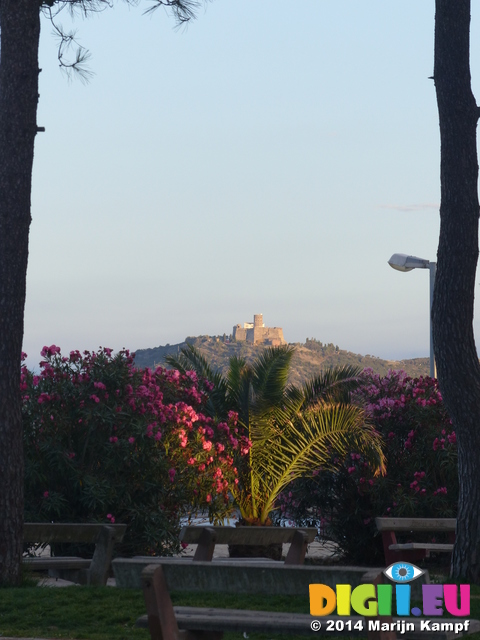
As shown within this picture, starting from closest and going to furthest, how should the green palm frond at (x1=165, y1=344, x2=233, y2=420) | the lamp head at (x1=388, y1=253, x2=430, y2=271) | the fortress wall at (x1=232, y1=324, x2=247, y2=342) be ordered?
the green palm frond at (x1=165, y1=344, x2=233, y2=420) → the lamp head at (x1=388, y1=253, x2=430, y2=271) → the fortress wall at (x1=232, y1=324, x2=247, y2=342)

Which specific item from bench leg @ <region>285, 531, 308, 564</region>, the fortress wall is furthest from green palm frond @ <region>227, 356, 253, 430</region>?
the fortress wall

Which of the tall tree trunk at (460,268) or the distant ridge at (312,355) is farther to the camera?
the distant ridge at (312,355)

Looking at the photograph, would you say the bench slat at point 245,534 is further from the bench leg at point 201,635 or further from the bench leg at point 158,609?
the bench leg at point 158,609

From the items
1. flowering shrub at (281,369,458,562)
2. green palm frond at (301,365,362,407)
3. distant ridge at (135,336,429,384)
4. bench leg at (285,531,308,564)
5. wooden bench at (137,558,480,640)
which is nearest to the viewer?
wooden bench at (137,558,480,640)

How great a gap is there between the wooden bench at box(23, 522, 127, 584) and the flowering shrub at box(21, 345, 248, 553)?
2.38 metres

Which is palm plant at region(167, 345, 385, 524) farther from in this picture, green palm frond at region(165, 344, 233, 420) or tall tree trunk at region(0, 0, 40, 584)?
tall tree trunk at region(0, 0, 40, 584)

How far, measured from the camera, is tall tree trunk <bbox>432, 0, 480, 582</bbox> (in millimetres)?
8492

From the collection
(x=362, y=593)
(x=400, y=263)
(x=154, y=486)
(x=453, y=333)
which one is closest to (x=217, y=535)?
(x=453, y=333)

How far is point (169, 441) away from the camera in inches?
484

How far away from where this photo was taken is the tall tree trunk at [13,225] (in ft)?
27.3

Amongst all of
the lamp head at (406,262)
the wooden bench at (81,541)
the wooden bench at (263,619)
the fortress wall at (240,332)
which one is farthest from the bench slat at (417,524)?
the fortress wall at (240,332)

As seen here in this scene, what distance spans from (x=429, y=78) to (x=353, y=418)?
5800 mm

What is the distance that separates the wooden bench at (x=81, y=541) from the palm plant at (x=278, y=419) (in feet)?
17.2

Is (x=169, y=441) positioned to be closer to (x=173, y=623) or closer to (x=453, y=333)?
(x=453, y=333)
